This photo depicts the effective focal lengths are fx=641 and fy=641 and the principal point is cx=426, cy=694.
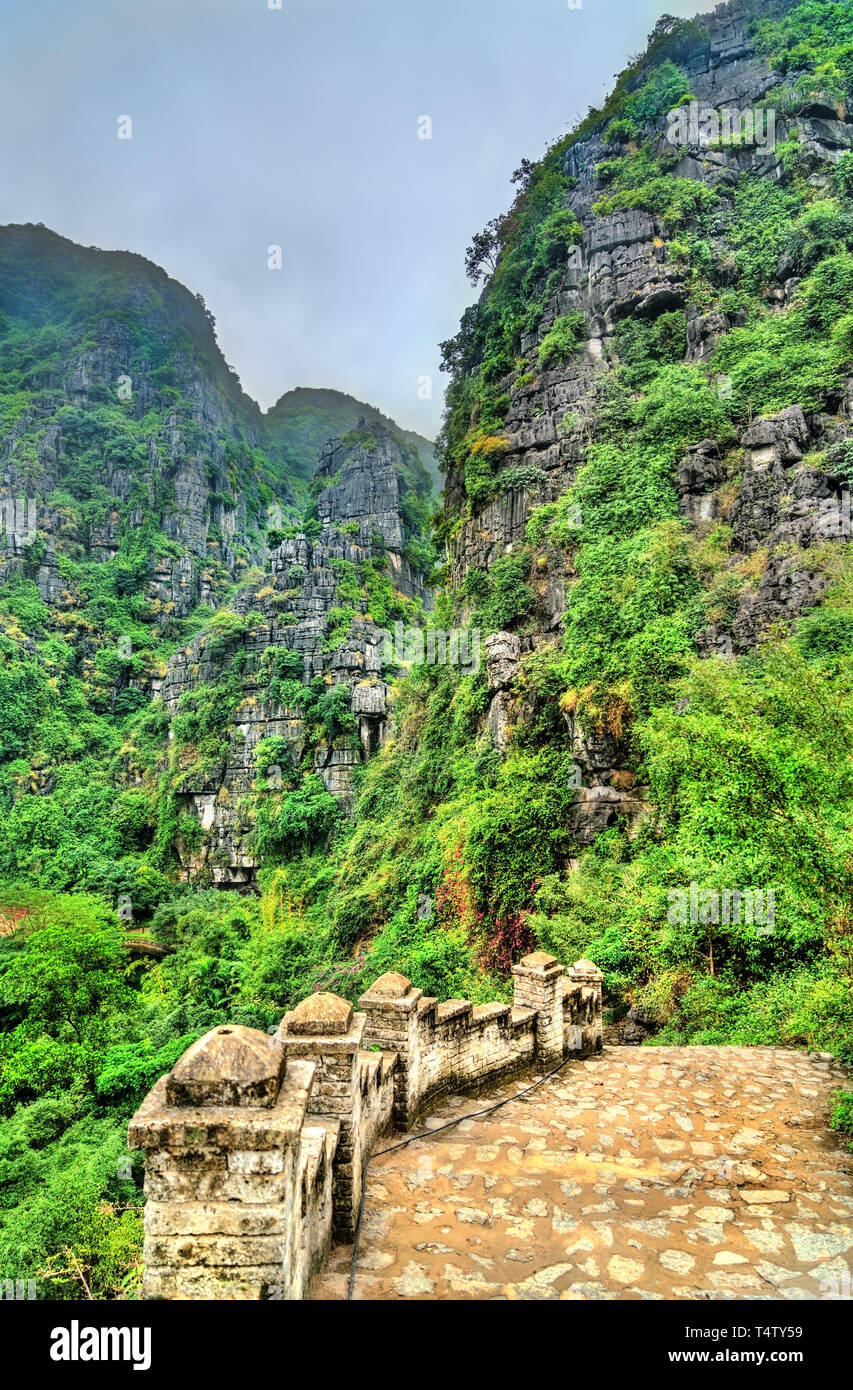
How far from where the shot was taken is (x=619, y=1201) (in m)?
3.79

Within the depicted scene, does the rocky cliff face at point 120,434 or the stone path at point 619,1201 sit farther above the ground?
the rocky cliff face at point 120,434

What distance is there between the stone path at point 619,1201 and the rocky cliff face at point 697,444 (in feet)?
25.0

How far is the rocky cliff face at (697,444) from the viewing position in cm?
1326

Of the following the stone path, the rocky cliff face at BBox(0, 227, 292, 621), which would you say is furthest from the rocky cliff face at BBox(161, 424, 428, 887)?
the stone path

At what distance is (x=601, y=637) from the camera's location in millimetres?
14570

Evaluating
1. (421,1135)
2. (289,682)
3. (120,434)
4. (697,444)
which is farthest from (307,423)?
(421,1135)

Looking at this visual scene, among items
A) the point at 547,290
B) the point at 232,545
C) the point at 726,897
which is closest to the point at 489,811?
the point at 726,897

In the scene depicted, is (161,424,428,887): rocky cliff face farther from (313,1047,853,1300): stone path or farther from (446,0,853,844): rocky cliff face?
(313,1047,853,1300): stone path

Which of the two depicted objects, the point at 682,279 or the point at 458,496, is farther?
the point at 458,496

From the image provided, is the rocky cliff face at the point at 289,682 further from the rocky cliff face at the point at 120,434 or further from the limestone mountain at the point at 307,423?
the limestone mountain at the point at 307,423

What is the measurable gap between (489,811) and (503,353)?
19.7 meters

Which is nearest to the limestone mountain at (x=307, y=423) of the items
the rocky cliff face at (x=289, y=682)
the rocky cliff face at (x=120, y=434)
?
the rocky cliff face at (x=120, y=434)

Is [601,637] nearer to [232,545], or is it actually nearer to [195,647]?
[195,647]

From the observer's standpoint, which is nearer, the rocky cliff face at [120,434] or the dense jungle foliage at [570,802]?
the dense jungle foliage at [570,802]
